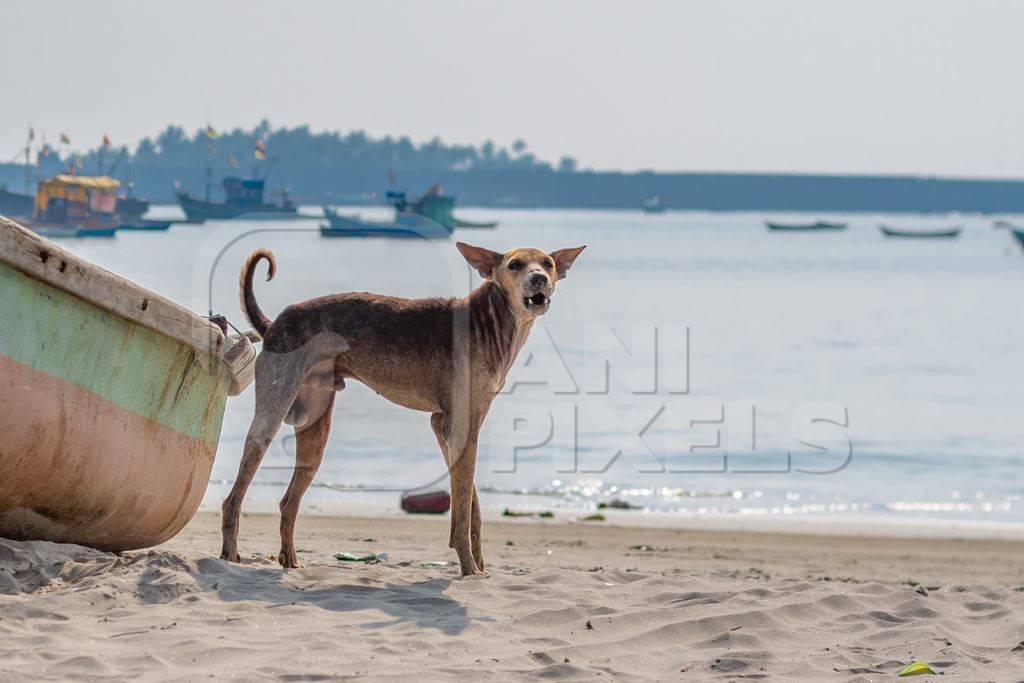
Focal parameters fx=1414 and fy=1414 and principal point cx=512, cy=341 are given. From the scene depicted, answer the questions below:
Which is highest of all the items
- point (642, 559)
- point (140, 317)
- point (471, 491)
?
point (140, 317)

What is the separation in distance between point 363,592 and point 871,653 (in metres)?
2.58

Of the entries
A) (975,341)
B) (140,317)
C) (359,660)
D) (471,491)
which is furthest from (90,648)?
(975,341)

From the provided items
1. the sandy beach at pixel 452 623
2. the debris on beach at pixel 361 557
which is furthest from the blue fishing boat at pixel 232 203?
the sandy beach at pixel 452 623

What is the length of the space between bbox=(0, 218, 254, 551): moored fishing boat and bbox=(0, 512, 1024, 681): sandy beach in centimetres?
24

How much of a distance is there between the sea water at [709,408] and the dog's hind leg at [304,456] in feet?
6.11

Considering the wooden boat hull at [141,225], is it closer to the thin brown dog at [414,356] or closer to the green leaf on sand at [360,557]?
the green leaf on sand at [360,557]

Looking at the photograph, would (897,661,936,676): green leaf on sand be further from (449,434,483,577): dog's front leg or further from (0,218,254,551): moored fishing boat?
(0,218,254,551): moored fishing boat

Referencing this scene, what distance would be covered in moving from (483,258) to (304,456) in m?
1.66

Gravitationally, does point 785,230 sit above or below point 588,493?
above

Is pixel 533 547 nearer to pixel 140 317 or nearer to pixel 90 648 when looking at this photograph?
pixel 140 317

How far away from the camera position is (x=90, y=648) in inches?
228

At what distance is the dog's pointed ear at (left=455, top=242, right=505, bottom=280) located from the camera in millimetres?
7777

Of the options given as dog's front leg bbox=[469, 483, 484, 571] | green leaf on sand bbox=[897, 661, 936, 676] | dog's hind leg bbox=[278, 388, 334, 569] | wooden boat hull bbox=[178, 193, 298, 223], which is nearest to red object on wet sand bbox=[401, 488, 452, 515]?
dog's hind leg bbox=[278, 388, 334, 569]

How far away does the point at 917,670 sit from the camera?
618 cm
